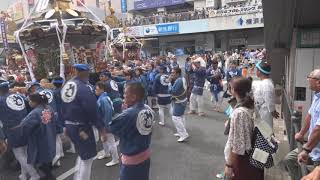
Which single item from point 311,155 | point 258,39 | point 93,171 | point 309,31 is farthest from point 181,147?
point 258,39

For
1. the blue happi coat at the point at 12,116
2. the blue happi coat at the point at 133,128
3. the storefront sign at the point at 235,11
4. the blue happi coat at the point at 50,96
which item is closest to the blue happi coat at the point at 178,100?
the blue happi coat at the point at 50,96

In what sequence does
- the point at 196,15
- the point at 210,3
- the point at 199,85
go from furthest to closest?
the point at 210,3 < the point at 196,15 < the point at 199,85

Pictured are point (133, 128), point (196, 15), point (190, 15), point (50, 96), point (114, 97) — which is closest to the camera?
point (133, 128)

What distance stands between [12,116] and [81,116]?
1.71 meters

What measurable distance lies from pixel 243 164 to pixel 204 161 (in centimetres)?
315

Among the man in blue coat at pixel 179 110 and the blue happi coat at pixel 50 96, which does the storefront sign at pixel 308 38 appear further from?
the blue happi coat at pixel 50 96

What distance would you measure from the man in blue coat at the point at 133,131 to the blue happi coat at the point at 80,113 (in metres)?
1.17

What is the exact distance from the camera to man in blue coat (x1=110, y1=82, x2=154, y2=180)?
3945 millimetres

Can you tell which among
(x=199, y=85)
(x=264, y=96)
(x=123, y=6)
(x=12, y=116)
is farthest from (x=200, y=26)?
(x=12, y=116)

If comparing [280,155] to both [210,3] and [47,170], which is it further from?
[210,3]

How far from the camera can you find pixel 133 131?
3982 mm

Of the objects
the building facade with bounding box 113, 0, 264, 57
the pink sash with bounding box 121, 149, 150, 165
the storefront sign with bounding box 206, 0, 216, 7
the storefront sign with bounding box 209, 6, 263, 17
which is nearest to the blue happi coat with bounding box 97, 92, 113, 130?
the pink sash with bounding box 121, 149, 150, 165

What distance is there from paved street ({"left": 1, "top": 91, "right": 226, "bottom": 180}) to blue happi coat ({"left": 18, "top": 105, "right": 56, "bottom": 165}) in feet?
3.12

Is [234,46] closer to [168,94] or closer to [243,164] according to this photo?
[168,94]
